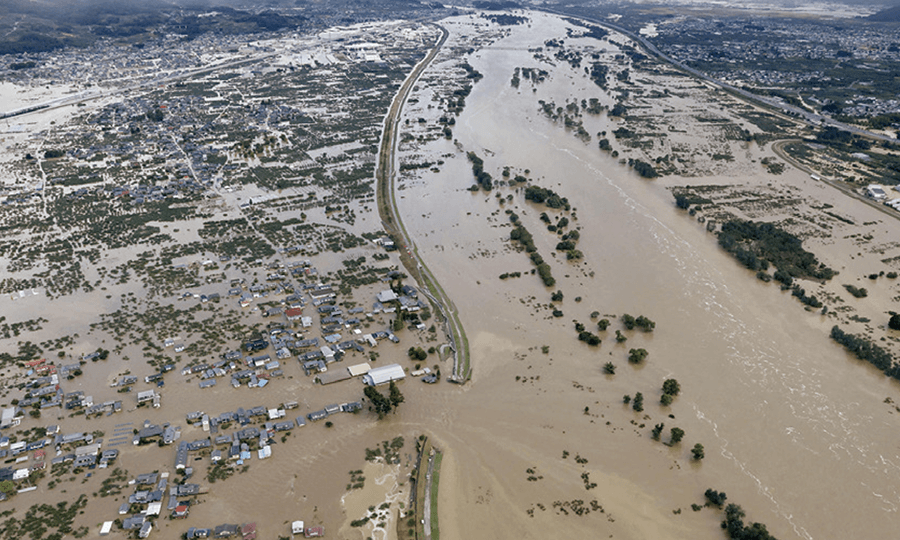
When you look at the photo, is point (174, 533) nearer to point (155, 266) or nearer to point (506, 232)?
point (155, 266)

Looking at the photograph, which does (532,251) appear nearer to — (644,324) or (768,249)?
(644,324)

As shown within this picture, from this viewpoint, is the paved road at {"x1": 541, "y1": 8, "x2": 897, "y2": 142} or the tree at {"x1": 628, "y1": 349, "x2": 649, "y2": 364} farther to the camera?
the paved road at {"x1": 541, "y1": 8, "x2": 897, "y2": 142}

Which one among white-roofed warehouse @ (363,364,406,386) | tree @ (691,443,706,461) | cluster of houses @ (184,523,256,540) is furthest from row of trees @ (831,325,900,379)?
cluster of houses @ (184,523,256,540)

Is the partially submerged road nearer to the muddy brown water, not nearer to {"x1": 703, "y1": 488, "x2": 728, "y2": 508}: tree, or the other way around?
the muddy brown water

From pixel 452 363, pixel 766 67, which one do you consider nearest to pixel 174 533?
pixel 452 363

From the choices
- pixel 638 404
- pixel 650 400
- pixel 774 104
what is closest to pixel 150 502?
pixel 638 404

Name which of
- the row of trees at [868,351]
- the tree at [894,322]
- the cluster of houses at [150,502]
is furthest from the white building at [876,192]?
the cluster of houses at [150,502]
